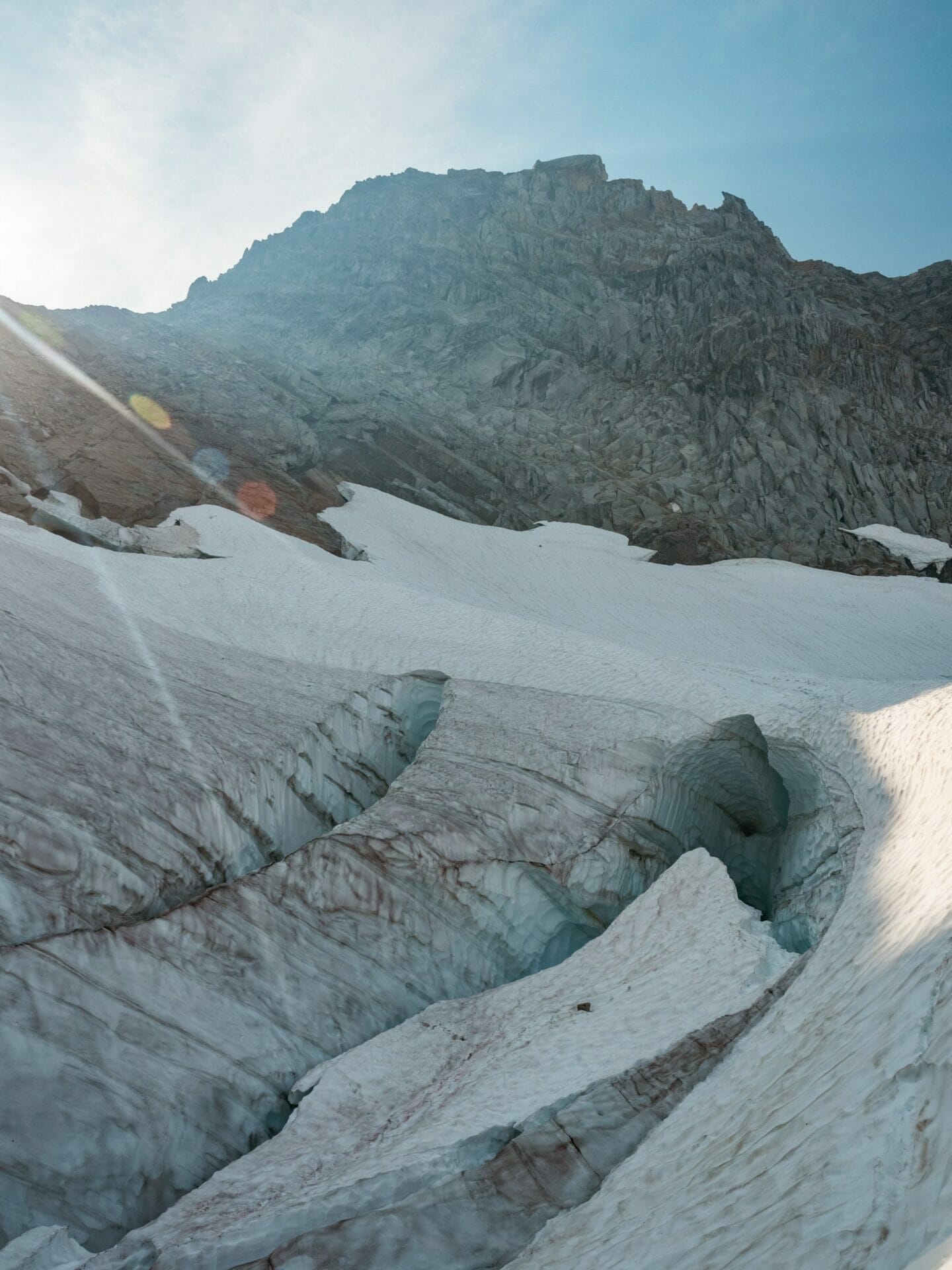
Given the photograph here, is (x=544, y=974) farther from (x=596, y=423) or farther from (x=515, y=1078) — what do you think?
(x=596, y=423)

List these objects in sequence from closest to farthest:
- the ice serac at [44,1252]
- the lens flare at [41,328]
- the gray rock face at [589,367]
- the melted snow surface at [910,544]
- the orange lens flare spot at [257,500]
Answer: the ice serac at [44,1252] → the orange lens flare spot at [257,500] → the melted snow surface at [910,544] → the gray rock face at [589,367] → the lens flare at [41,328]

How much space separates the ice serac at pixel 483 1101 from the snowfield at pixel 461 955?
3cm

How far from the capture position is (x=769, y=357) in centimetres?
5603

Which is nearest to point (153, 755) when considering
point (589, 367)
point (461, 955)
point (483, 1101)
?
point (461, 955)

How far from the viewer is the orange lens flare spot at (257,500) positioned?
31.0 metres

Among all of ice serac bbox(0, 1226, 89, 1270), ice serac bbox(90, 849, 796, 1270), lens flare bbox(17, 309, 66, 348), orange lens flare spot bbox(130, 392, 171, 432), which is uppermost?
lens flare bbox(17, 309, 66, 348)

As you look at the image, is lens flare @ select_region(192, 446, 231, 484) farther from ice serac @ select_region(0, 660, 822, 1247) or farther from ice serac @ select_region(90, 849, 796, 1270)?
ice serac @ select_region(90, 849, 796, 1270)

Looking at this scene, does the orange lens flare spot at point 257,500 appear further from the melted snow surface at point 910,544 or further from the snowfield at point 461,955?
the melted snow surface at point 910,544

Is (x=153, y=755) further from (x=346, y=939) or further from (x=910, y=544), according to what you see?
(x=910, y=544)

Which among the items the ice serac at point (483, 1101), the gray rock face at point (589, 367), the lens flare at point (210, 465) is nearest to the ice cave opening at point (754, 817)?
the ice serac at point (483, 1101)

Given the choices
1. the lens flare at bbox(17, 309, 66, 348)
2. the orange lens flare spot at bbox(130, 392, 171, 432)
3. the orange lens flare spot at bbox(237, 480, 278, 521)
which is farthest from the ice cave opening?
the lens flare at bbox(17, 309, 66, 348)

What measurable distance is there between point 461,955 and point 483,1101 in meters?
2.59

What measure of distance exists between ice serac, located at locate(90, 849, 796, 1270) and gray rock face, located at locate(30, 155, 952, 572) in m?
31.7

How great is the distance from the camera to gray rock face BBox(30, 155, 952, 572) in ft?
147
